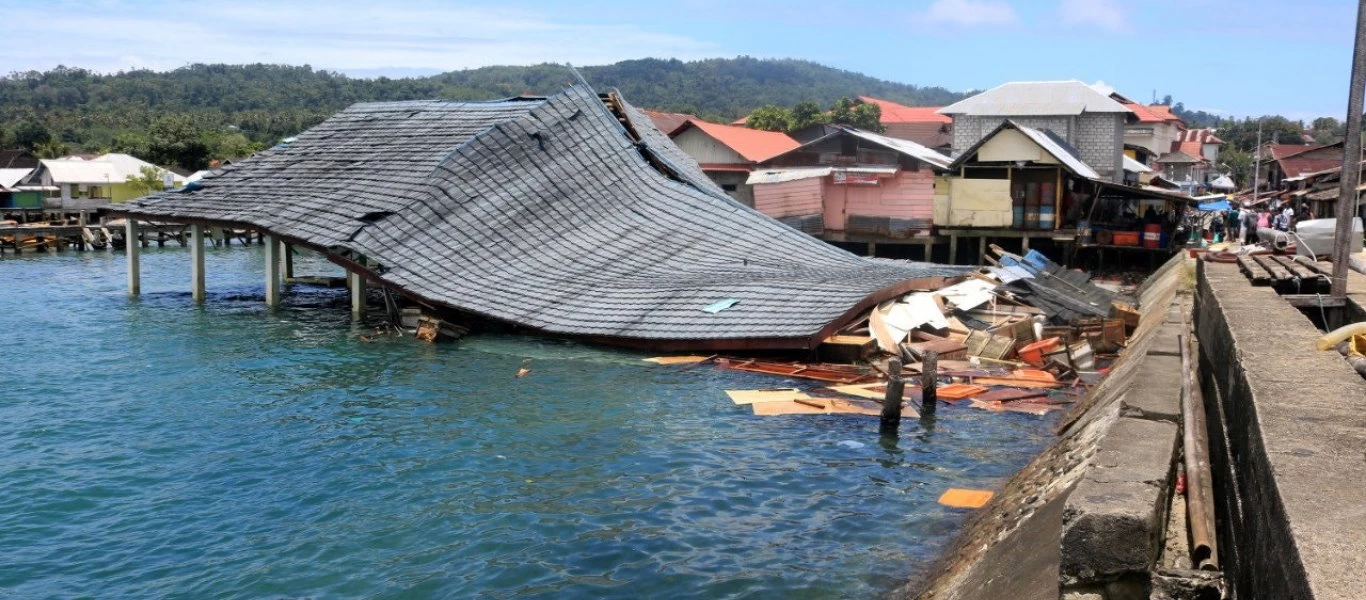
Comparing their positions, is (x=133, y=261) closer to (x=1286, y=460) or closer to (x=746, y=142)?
(x=746, y=142)

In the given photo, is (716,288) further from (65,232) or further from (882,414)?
(65,232)

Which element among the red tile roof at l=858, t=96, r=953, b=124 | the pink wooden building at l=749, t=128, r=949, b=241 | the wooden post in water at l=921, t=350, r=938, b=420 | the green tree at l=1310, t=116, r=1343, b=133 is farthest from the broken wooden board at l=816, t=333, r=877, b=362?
the green tree at l=1310, t=116, r=1343, b=133

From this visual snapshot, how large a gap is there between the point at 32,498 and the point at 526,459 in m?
6.05

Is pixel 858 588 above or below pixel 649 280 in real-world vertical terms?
below

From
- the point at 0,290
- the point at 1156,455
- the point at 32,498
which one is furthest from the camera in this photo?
the point at 0,290

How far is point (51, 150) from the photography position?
280 feet

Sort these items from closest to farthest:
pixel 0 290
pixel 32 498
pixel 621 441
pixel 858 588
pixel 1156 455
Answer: pixel 1156 455, pixel 858 588, pixel 32 498, pixel 621 441, pixel 0 290

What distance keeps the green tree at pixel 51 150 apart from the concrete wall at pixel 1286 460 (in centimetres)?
9010

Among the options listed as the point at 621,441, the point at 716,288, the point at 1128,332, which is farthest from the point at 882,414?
the point at 1128,332

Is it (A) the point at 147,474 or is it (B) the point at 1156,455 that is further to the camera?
(A) the point at 147,474

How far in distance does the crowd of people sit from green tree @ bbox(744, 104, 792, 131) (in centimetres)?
2891

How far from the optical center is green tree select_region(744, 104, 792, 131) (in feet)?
241

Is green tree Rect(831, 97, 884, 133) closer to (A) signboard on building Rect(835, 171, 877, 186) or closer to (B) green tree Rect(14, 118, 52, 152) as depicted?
(A) signboard on building Rect(835, 171, 877, 186)

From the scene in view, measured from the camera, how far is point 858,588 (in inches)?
426
